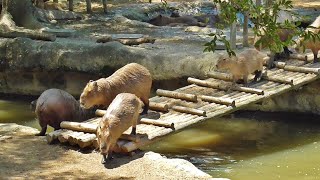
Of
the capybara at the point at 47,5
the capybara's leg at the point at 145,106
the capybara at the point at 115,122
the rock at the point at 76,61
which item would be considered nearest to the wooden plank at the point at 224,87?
the rock at the point at 76,61

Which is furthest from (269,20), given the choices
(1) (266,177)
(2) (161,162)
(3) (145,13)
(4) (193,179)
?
(3) (145,13)

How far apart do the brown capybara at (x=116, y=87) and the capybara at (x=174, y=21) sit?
10836 mm

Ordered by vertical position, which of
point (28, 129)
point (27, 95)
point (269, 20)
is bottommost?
point (27, 95)

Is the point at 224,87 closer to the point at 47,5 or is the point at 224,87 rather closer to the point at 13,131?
the point at 13,131

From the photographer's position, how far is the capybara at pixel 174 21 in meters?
19.9

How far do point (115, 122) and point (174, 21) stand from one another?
12825 mm

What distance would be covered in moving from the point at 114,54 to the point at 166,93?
340 centimetres

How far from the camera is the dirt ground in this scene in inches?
288

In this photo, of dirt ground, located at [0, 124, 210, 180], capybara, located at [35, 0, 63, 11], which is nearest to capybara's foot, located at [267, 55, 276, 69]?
dirt ground, located at [0, 124, 210, 180]

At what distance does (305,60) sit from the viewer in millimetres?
12414

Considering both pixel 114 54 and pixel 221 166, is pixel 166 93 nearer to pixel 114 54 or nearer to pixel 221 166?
pixel 221 166

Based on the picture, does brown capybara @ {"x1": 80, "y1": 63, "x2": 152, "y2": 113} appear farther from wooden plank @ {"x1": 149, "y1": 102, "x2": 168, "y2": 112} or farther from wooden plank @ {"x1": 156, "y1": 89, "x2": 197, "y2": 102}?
wooden plank @ {"x1": 156, "y1": 89, "x2": 197, "y2": 102}

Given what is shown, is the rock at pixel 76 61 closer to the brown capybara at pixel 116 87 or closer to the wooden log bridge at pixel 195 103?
the wooden log bridge at pixel 195 103

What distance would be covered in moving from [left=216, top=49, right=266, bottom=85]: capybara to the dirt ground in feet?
10.6
